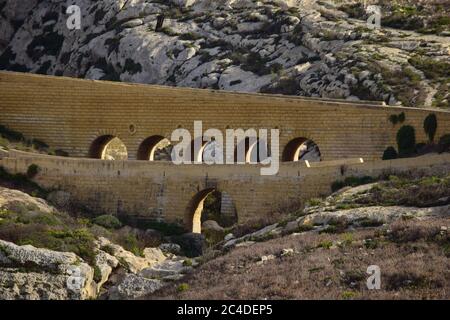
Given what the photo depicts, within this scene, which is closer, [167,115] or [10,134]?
[167,115]

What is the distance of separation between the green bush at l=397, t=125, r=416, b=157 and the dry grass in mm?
14310

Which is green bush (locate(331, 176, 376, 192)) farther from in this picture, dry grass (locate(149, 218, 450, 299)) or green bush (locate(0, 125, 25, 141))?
green bush (locate(0, 125, 25, 141))

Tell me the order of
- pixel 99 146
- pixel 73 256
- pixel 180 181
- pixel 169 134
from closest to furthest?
pixel 73 256, pixel 180 181, pixel 169 134, pixel 99 146

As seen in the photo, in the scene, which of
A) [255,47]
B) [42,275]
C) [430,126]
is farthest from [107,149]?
[42,275]

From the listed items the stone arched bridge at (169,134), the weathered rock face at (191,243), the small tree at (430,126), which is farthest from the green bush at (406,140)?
the weathered rock face at (191,243)

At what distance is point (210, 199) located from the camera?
58.5 meters

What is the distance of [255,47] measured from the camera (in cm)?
7481

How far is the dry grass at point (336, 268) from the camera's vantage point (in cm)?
3022

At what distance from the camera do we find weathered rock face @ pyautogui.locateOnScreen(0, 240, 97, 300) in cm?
3797

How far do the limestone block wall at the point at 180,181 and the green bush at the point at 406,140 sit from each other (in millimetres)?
5103

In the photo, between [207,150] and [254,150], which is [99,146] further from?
[254,150]

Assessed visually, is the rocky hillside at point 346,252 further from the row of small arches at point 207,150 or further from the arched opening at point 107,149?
the arched opening at point 107,149

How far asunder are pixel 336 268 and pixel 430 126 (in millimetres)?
20894
